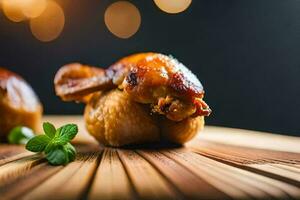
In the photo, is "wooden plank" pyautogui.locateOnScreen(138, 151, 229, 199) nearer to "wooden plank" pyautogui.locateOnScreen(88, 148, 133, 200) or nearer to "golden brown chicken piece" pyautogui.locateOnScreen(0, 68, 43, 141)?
"wooden plank" pyautogui.locateOnScreen(88, 148, 133, 200)

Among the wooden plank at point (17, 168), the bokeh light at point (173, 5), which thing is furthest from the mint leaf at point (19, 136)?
the bokeh light at point (173, 5)

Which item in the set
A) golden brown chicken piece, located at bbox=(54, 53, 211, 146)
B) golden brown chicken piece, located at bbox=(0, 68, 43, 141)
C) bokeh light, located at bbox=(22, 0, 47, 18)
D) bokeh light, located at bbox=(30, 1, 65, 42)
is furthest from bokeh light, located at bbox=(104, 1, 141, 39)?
golden brown chicken piece, located at bbox=(54, 53, 211, 146)

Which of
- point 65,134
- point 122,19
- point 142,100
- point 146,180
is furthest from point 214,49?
point 146,180

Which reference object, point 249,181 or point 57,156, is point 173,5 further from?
point 249,181

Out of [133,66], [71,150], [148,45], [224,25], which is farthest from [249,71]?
[71,150]

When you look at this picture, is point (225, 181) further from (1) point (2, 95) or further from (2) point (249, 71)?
(2) point (249, 71)
